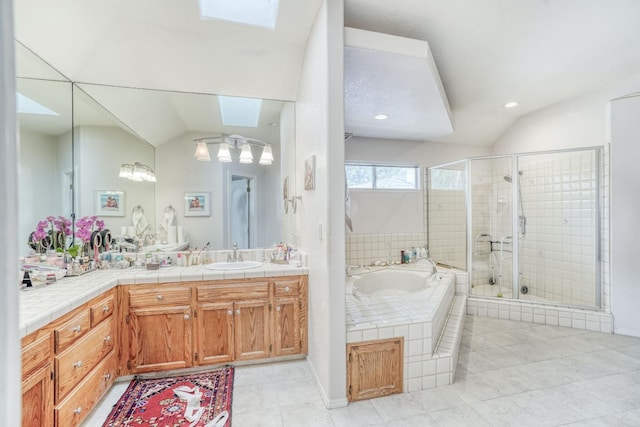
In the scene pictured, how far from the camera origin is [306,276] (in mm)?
2537

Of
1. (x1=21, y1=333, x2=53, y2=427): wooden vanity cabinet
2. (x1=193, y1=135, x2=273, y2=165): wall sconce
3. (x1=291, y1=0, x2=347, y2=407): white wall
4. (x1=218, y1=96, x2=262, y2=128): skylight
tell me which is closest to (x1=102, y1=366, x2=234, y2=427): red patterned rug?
(x1=21, y1=333, x2=53, y2=427): wooden vanity cabinet

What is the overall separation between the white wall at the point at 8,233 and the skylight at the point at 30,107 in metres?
2.21

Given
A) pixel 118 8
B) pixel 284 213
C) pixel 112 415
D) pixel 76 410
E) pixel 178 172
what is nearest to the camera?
pixel 76 410

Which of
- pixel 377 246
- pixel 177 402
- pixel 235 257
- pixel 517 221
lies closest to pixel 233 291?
pixel 235 257

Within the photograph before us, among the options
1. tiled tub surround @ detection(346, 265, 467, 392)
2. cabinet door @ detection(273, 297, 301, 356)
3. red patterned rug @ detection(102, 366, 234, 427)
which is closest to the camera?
red patterned rug @ detection(102, 366, 234, 427)

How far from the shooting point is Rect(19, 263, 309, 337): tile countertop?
1.49 m

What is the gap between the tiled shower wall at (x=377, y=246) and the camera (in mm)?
3965

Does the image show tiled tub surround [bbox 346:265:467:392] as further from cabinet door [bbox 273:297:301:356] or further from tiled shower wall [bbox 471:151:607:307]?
tiled shower wall [bbox 471:151:607:307]

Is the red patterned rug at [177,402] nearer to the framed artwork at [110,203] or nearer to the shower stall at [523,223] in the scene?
the framed artwork at [110,203]

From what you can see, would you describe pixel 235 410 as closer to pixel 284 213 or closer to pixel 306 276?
pixel 306 276

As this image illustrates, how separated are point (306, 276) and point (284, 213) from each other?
0.82 meters

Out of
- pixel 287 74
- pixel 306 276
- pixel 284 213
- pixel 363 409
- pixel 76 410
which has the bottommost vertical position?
pixel 363 409

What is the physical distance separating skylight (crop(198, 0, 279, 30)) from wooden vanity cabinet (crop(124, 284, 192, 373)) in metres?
2.12

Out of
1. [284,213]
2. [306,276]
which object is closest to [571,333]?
[306,276]
